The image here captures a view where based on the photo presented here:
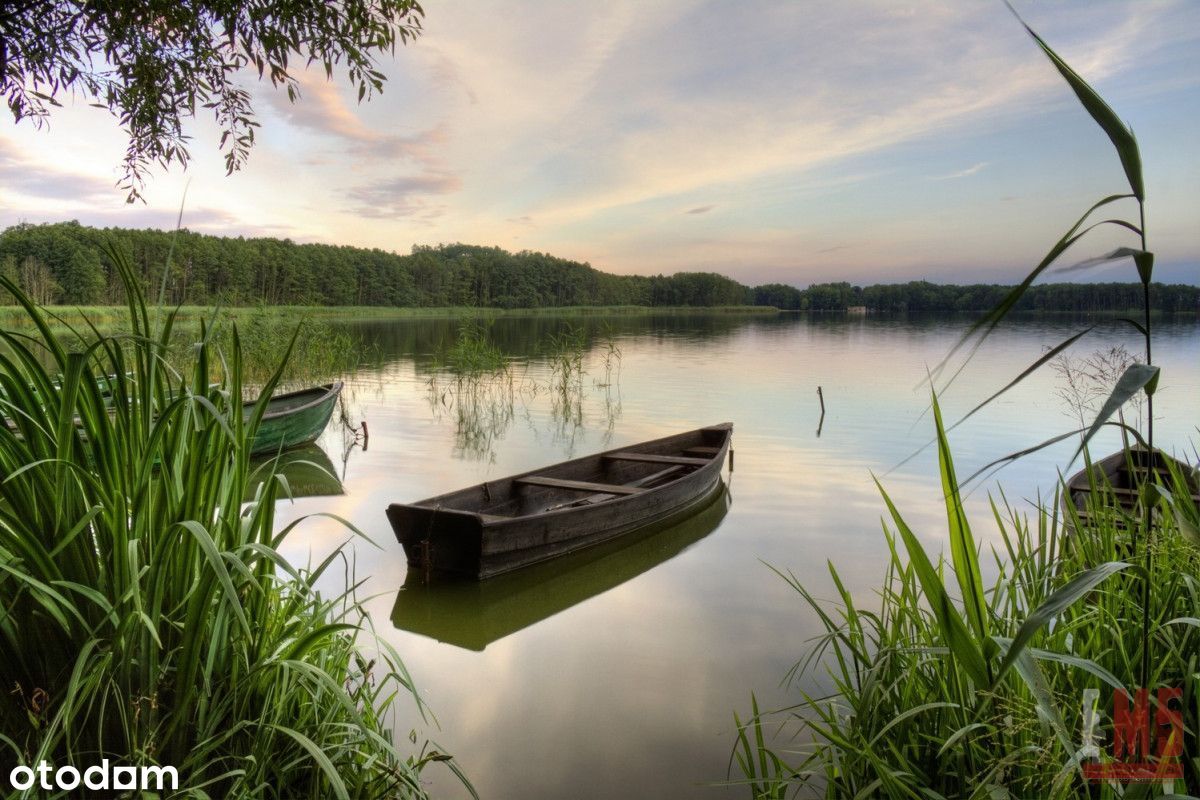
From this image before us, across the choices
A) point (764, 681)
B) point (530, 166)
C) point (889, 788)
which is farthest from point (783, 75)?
point (889, 788)

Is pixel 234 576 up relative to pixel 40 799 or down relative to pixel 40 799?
up

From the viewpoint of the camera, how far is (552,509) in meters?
6.61

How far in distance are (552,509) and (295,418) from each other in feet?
15.1

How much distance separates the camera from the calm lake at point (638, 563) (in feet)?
12.2

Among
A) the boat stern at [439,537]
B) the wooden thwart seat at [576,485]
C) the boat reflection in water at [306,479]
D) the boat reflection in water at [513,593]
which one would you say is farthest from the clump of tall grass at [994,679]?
the boat reflection in water at [306,479]

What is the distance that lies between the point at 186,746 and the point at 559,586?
4151 millimetres

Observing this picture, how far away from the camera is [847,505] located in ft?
26.4

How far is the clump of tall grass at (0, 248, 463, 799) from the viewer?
5.22ft

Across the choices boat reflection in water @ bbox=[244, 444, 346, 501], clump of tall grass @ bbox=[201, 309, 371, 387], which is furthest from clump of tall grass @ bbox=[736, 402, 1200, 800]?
clump of tall grass @ bbox=[201, 309, 371, 387]

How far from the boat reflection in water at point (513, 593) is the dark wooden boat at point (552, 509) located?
0.10m

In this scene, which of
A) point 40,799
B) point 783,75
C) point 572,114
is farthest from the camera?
point 572,114

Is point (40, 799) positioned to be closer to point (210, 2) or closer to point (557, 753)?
point (557, 753)

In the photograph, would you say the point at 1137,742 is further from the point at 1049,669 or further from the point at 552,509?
the point at 552,509

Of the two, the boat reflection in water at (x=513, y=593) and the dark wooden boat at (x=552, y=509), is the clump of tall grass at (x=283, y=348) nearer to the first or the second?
the dark wooden boat at (x=552, y=509)
